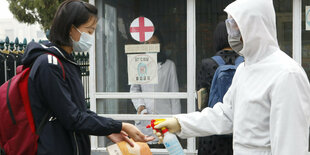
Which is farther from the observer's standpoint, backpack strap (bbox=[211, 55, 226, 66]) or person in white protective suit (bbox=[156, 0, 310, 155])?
backpack strap (bbox=[211, 55, 226, 66])

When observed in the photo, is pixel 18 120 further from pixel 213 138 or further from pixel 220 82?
pixel 213 138

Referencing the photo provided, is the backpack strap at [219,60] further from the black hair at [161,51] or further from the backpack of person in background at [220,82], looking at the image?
the black hair at [161,51]

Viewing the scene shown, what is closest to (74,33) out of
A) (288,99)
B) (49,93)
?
(49,93)

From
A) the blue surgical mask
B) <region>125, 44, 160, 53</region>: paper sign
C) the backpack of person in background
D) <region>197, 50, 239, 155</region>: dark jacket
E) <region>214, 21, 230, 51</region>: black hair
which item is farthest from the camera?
<region>125, 44, 160, 53</region>: paper sign

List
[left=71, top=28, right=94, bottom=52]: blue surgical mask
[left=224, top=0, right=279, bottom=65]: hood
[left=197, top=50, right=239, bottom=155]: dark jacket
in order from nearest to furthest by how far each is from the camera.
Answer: [left=224, top=0, right=279, bottom=65]: hood
[left=71, top=28, right=94, bottom=52]: blue surgical mask
[left=197, top=50, right=239, bottom=155]: dark jacket

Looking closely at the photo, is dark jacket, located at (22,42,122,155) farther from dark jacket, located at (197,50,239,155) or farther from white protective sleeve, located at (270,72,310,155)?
dark jacket, located at (197,50,239,155)

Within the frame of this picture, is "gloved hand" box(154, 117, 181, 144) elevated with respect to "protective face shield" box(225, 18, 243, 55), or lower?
lower

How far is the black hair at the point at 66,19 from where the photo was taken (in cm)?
256

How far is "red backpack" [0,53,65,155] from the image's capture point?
237 cm

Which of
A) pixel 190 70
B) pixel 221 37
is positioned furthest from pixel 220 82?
pixel 190 70

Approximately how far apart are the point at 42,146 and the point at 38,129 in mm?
97

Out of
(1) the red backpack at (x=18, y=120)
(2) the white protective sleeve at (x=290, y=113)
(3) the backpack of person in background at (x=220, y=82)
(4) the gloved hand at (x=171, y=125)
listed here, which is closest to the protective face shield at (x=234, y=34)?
(2) the white protective sleeve at (x=290, y=113)

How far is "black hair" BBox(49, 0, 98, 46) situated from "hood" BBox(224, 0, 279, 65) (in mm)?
950

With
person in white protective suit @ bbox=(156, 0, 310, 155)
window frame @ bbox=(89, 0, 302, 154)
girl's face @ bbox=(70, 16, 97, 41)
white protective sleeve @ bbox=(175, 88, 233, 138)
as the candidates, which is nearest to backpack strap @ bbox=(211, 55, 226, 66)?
white protective sleeve @ bbox=(175, 88, 233, 138)
